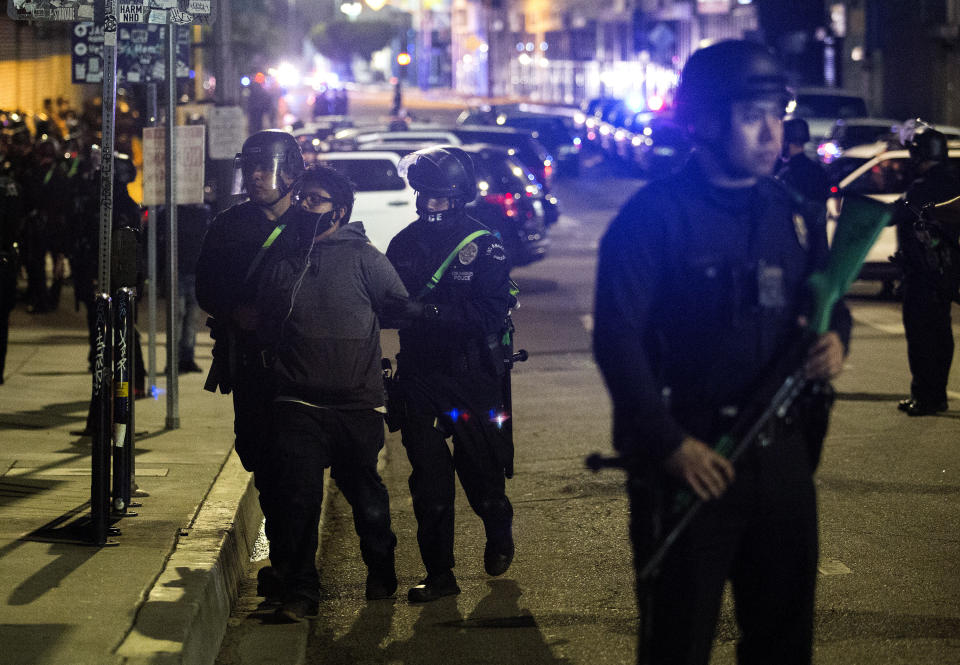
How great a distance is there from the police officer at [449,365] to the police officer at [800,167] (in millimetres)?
5544

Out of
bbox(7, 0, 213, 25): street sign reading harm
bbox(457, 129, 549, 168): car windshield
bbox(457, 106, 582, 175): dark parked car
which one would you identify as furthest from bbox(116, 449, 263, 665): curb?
bbox(457, 106, 582, 175): dark parked car

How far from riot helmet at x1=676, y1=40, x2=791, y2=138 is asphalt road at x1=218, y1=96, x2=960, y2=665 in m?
2.50

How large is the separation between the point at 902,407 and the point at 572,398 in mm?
2454

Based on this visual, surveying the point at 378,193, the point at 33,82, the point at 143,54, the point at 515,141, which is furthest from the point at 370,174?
the point at 33,82

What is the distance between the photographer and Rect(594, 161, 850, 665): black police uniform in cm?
374

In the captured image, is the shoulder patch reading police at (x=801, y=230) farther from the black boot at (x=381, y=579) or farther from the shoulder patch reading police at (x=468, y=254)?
the black boot at (x=381, y=579)

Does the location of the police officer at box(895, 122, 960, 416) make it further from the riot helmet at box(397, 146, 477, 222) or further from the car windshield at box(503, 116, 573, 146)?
the car windshield at box(503, 116, 573, 146)

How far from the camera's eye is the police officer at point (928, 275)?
10.6 meters

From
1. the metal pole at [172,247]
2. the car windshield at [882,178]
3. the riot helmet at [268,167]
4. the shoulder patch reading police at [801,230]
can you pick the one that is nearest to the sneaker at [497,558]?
the riot helmet at [268,167]

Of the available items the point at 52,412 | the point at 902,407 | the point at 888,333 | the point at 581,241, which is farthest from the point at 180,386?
the point at 581,241

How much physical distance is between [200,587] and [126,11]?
3.67 metres

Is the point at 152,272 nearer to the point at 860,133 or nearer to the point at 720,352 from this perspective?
the point at 720,352

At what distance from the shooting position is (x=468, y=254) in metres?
6.73

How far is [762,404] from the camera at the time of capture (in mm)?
3715
